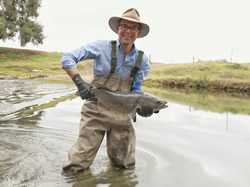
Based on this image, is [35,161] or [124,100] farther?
[35,161]

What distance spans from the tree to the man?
3712 cm

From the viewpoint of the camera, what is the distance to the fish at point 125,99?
11.7 feet

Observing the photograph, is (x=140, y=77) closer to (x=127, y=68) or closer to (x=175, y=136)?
(x=127, y=68)

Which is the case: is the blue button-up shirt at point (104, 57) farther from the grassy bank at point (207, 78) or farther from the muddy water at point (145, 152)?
the grassy bank at point (207, 78)

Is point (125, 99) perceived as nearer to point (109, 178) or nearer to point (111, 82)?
point (111, 82)

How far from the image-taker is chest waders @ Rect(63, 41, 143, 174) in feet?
12.3

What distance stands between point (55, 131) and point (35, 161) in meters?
1.81

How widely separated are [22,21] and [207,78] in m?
28.6

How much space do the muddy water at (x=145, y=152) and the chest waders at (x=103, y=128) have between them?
Result: 0.20 metres

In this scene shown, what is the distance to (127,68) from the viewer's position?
3.89m

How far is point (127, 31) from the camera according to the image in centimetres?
377

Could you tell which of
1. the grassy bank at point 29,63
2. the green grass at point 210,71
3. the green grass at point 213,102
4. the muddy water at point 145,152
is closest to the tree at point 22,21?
the grassy bank at point 29,63

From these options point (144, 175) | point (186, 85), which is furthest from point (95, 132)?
point (186, 85)

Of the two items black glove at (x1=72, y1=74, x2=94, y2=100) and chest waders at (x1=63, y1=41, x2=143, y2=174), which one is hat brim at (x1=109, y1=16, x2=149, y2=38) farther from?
black glove at (x1=72, y1=74, x2=94, y2=100)
